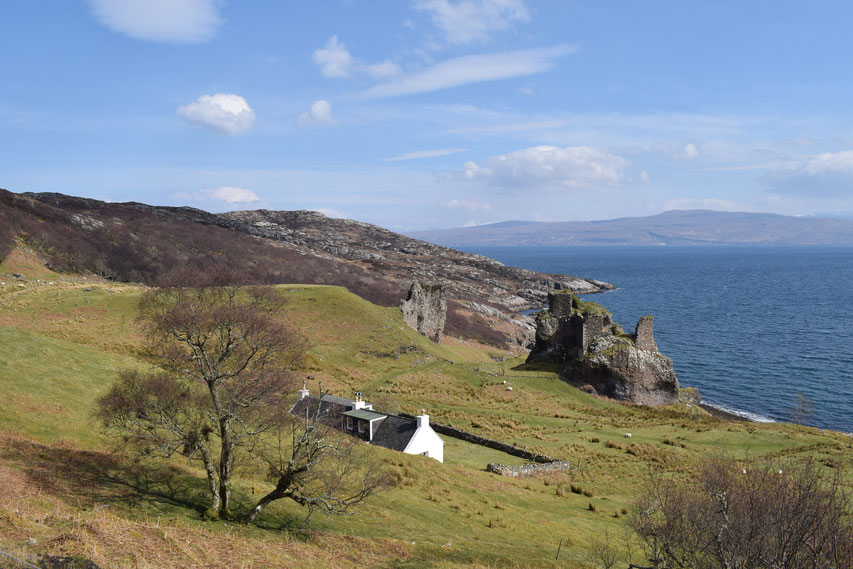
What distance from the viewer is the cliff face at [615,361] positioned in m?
61.4

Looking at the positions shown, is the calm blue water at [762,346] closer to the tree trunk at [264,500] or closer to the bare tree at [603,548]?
the bare tree at [603,548]

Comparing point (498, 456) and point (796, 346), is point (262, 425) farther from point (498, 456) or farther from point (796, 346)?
point (796, 346)

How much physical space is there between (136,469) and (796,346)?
381 ft

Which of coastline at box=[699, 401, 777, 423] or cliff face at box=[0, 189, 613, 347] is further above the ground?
cliff face at box=[0, 189, 613, 347]

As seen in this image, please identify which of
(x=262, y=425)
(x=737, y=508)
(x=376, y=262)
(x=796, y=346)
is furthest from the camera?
(x=376, y=262)

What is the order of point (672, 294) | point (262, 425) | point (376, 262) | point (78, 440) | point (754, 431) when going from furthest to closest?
point (672, 294)
point (376, 262)
point (754, 431)
point (78, 440)
point (262, 425)

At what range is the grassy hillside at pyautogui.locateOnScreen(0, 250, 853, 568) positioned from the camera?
16.6m

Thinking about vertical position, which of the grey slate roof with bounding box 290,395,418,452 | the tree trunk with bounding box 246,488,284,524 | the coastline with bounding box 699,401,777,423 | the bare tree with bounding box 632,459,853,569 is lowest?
the coastline with bounding box 699,401,777,423

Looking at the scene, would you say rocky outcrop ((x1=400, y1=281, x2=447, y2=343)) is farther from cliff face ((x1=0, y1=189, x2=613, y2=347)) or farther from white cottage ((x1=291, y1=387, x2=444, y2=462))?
white cottage ((x1=291, y1=387, x2=444, y2=462))

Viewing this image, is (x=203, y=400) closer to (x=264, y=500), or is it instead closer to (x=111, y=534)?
(x=264, y=500)

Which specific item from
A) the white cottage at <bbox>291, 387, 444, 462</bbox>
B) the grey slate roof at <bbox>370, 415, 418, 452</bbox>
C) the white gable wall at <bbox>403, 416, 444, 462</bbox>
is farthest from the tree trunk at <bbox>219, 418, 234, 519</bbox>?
the grey slate roof at <bbox>370, 415, 418, 452</bbox>

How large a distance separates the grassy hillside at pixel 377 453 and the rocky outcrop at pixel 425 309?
45.6 feet

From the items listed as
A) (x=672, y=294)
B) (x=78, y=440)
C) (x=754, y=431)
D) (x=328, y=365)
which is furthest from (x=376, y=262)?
(x=78, y=440)

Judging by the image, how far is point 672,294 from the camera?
19275 cm
